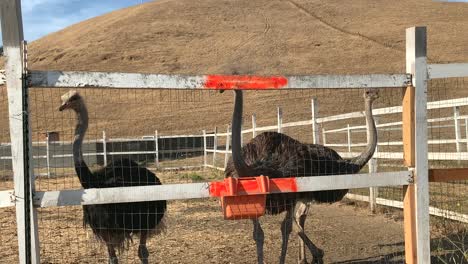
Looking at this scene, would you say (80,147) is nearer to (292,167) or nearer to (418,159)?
(292,167)

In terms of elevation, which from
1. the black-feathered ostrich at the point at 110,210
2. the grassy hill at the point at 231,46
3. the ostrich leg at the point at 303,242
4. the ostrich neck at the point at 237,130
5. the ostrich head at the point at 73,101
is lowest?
the ostrich leg at the point at 303,242

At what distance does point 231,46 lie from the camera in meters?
45.1

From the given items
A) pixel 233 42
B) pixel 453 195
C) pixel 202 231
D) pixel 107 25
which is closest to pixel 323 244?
pixel 202 231

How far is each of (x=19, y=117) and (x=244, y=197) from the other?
4.44 ft

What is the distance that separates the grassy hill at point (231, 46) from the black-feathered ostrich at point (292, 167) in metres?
18.2

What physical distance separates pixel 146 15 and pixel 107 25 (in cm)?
407

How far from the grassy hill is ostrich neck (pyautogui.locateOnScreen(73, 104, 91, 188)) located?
19643mm

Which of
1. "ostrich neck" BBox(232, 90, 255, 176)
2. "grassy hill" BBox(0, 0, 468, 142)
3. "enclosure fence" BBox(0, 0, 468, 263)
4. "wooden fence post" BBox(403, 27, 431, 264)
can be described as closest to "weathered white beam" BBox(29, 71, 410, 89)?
"enclosure fence" BBox(0, 0, 468, 263)

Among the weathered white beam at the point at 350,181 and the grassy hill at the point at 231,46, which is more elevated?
the grassy hill at the point at 231,46

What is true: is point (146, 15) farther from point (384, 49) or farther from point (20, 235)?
point (20, 235)

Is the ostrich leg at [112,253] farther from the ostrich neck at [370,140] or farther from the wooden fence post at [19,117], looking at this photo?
the ostrich neck at [370,140]

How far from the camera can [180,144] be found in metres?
21.4

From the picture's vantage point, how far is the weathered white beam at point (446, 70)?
3656 mm

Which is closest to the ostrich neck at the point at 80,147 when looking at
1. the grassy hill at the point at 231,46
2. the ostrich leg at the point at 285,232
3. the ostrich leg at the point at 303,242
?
the ostrich leg at the point at 285,232
